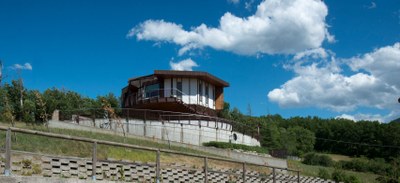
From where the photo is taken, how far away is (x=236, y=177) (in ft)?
59.0

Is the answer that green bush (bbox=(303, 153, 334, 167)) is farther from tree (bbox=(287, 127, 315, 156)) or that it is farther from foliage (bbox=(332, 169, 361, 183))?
tree (bbox=(287, 127, 315, 156))

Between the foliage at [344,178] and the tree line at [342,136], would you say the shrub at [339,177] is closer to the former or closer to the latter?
the foliage at [344,178]

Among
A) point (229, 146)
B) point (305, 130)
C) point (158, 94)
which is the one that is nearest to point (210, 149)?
point (229, 146)

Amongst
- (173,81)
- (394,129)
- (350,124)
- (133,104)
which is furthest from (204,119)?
(350,124)

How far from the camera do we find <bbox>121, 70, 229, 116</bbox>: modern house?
4256 cm

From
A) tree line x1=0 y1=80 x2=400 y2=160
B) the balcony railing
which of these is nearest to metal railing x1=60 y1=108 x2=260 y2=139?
the balcony railing

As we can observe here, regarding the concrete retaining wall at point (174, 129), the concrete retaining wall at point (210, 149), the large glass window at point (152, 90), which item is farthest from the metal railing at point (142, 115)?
the large glass window at point (152, 90)

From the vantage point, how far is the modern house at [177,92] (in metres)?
42.6

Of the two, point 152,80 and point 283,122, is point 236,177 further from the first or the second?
point 283,122

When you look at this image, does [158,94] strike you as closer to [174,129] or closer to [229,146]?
[174,129]

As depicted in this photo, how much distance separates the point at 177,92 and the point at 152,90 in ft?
8.00

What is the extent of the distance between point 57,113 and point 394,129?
71.2m

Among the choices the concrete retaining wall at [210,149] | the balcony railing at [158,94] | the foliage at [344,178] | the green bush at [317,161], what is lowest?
the green bush at [317,161]

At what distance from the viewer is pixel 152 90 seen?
145ft
